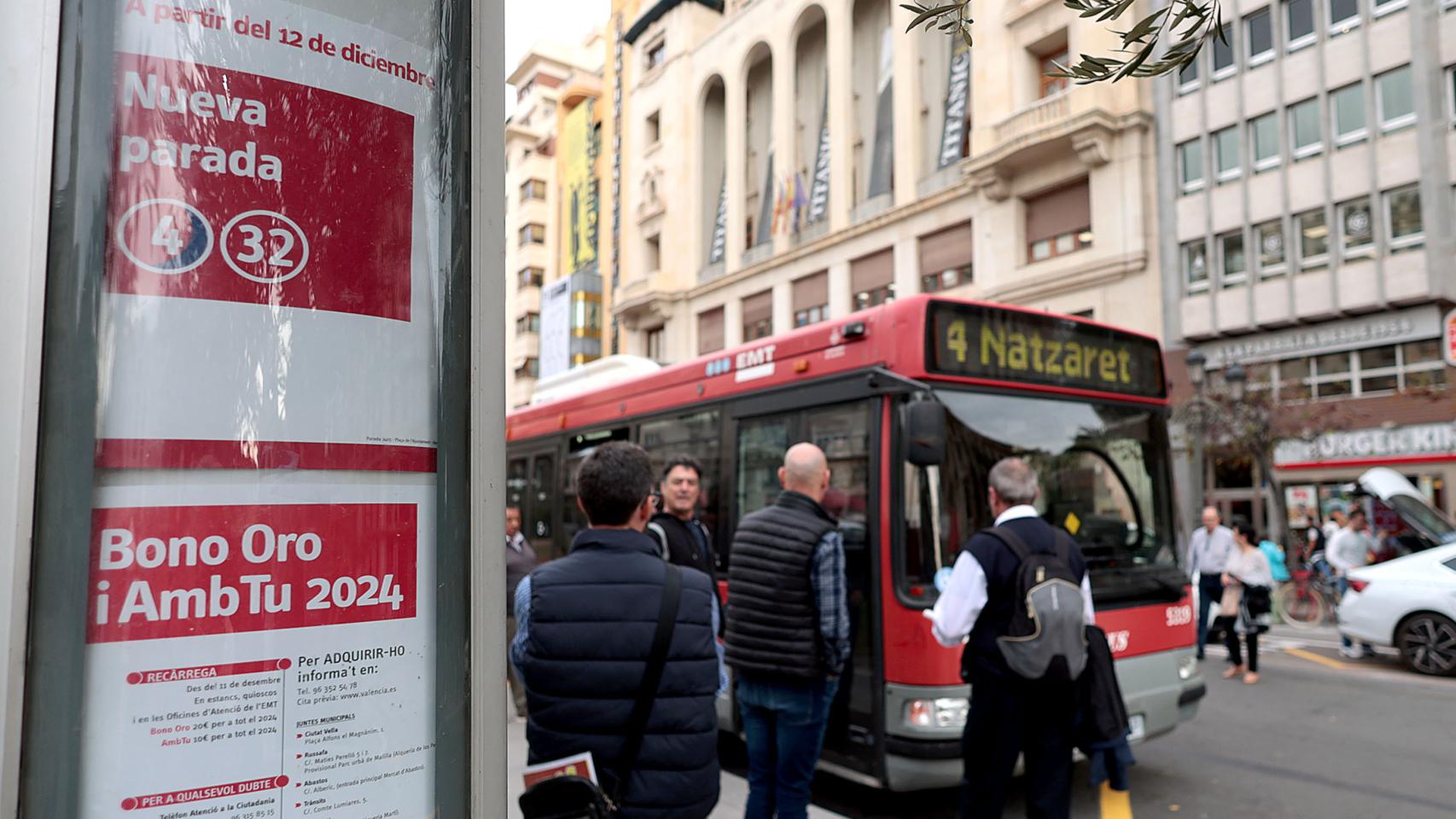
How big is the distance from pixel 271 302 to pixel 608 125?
143 ft

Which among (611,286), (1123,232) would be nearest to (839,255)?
(1123,232)

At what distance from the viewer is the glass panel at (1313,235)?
22375mm

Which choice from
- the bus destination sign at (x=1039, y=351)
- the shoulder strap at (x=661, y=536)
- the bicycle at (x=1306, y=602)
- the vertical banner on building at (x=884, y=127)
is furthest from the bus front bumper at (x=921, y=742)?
the vertical banner on building at (x=884, y=127)

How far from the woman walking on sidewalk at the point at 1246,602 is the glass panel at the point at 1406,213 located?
1468 cm

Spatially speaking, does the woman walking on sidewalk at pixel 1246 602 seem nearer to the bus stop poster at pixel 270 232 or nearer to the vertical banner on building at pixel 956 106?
the bus stop poster at pixel 270 232

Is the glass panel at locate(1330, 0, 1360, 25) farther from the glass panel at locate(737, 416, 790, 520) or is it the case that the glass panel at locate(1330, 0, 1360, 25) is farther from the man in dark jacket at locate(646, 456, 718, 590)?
the man in dark jacket at locate(646, 456, 718, 590)

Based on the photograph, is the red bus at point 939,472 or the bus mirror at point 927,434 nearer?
the bus mirror at point 927,434

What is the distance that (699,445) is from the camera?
739 centimetres

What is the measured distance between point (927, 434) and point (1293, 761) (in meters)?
4.20

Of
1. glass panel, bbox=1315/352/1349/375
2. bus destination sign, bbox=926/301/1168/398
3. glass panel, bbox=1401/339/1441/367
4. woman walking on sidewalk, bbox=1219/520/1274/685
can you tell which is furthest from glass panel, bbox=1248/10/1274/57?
bus destination sign, bbox=926/301/1168/398

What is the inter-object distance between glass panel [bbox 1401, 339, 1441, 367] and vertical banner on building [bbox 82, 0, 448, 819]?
81.7 ft

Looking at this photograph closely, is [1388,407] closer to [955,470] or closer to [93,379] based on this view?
[955,470]

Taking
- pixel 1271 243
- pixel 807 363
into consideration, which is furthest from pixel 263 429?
pixel 1271 243

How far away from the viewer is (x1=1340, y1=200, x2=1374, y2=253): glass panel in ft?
71.5
